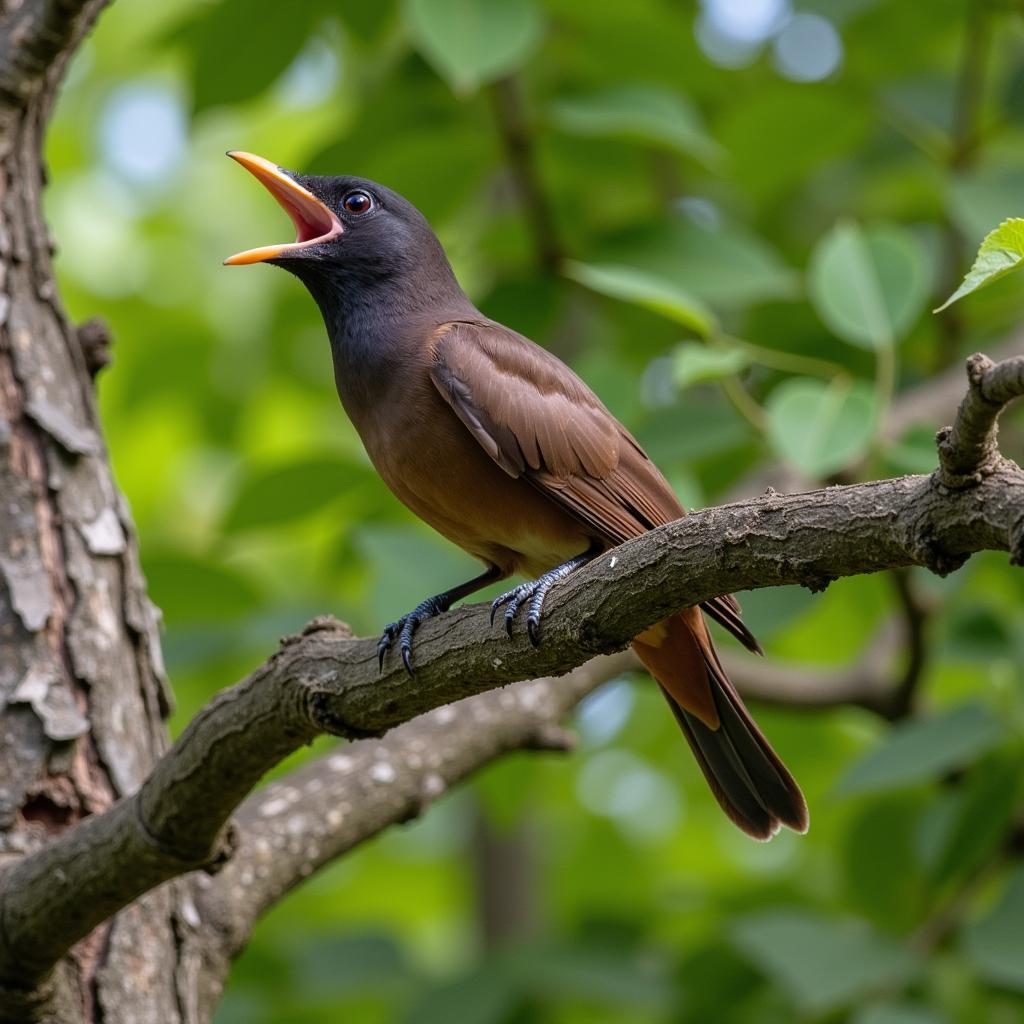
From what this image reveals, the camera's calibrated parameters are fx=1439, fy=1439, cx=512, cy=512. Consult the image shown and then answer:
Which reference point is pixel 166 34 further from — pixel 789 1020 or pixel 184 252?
pixel 789 1020

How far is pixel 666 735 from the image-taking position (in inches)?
242

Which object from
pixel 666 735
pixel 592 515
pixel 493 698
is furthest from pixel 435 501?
pixel 666 735

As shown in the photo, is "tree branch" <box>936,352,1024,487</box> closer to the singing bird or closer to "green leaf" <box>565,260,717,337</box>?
the singing bird

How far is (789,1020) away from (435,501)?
235cm

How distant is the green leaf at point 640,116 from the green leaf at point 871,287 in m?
0.54

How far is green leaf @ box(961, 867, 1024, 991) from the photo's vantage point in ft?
12.8

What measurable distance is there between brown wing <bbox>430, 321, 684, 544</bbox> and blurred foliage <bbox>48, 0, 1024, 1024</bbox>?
0.22 meters

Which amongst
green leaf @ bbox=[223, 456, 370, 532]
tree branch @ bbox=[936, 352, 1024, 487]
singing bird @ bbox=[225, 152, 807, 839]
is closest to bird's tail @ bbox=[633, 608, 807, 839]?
singing bird @ bbox=[225, 152, 807, 839]

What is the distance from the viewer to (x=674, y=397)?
207 inches

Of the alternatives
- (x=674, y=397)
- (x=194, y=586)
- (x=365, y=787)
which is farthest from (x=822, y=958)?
(x=194, y=586)

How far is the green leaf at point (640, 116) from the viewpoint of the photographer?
421 cm

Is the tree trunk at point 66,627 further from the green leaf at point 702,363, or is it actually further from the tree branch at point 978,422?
the tree branch at point 978,422

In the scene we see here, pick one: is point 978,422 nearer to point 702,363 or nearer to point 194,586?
point 702,363

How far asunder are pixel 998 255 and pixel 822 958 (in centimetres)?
263
